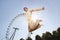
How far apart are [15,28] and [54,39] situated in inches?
1229

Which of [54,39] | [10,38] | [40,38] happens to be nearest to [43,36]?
[40,38]

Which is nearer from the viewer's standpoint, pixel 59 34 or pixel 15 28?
pixel 59 34

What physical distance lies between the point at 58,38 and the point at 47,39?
20.2 feet

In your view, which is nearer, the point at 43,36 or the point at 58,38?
the point at 58,38

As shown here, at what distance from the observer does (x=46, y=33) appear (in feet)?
348

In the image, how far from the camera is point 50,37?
10094cm

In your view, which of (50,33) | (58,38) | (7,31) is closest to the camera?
(58,38)

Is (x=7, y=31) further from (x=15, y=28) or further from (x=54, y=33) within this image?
(x=54, y=33)

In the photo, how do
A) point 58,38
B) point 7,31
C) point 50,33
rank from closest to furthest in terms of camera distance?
point 58,38 < point 50,33 < point 7,31

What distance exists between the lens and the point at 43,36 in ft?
346

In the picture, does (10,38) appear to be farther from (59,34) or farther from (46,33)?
(59,34)

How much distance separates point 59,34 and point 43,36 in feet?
31.8

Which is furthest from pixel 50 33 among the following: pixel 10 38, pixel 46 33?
pixel 10 38

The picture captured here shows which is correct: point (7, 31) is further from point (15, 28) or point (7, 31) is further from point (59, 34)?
point (59, 34)
